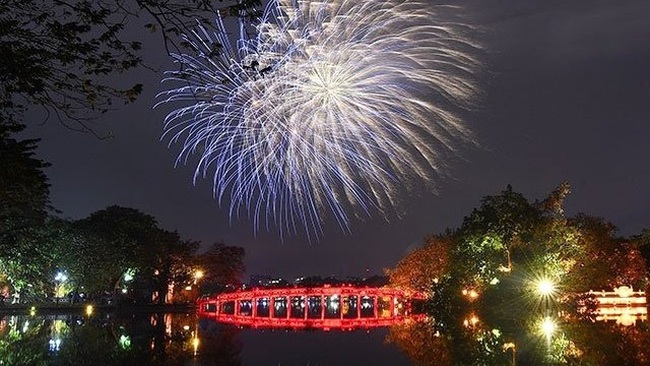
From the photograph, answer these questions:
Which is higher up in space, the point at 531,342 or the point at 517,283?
the point at 517,283

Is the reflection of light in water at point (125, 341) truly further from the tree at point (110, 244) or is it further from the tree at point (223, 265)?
the tree at point (223, 265)

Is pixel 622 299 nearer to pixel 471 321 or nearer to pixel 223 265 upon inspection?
pixel 471 321

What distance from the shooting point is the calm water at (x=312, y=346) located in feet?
76.9

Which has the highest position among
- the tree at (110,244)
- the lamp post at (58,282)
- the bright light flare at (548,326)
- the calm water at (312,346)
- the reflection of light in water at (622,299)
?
the tree at (110,244)

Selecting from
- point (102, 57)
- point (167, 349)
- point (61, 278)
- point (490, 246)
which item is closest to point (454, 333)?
point (490, 246)

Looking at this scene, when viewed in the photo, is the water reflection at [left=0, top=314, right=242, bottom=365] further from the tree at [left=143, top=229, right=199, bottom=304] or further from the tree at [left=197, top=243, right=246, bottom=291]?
the tree at [left=197, top=243, right=246, bottom=291]

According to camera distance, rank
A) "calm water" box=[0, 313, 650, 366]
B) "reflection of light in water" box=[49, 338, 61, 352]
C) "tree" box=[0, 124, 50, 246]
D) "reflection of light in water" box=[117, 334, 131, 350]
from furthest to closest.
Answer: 1. "reflection of light in water" box=[117, 334, 131, 350]
2. "reflection of light in water" box=[49, 338, 61, 352]
3. "calm water" box=[0, 313, 650, 366]
4. "tree" box=[0, 124, 50, 246]

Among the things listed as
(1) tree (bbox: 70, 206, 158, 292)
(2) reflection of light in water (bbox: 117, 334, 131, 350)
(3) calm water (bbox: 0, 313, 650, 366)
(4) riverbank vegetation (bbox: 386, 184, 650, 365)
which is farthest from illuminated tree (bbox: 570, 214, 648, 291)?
(1) tree (bbox: 70, 206, 158, 292)

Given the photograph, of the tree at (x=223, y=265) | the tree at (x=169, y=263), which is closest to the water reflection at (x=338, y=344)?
the tree at (x=169, y=263)

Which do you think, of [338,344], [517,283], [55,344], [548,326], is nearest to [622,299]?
[517,283]

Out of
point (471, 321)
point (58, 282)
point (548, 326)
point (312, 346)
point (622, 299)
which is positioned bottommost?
point (312, 346)

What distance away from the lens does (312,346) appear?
35062mm

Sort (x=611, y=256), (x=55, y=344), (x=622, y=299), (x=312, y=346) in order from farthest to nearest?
(x=622, y=299) → (x=611, y=256) → (x=312, y=346) → (x=55, y=344)

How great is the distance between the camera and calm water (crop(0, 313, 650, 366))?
2345cm
